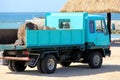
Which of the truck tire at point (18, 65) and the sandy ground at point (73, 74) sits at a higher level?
the truck tire at point (18, 65)

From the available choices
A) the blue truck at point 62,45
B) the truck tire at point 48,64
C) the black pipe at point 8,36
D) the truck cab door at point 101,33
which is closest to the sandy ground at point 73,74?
the truck tire at point 48,64

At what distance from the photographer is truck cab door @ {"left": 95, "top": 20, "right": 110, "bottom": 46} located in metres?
21.8

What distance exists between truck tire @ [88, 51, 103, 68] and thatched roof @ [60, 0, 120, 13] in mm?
14364

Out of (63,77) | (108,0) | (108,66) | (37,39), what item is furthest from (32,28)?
(108,0)

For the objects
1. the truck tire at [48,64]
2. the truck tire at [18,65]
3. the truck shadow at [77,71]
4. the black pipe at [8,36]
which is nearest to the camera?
the truck tire at [48,64]

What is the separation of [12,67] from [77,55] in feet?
9.03

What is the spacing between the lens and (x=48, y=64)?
19.4 meters

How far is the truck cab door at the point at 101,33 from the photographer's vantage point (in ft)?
71.6

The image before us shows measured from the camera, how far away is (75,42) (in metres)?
20.6

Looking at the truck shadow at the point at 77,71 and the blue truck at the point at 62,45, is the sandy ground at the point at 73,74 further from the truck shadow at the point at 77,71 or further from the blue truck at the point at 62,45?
the blue truck at the point at 62,45

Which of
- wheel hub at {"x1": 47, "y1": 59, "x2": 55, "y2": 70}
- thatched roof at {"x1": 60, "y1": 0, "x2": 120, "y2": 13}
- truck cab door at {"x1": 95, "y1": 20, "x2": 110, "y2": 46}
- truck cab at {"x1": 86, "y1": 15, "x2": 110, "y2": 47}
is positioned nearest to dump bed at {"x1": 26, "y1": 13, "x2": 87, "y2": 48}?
truck cab at {"x1": 86, "y1": 15, "x2": 110, "y2": 47}

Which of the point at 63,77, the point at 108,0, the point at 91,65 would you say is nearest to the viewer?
the point at 63,77

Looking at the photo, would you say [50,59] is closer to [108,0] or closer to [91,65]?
[91,65]

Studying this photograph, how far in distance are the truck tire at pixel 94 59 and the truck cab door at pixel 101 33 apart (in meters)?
0.43
